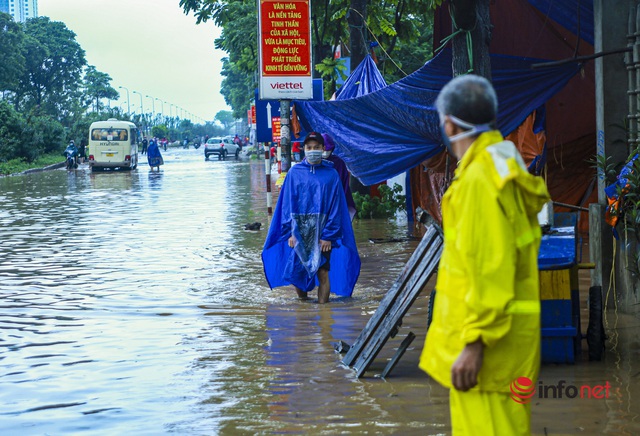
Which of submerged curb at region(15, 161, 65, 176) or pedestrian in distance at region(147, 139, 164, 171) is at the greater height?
pedestrian in distance at region(147, 139, 164, 171)

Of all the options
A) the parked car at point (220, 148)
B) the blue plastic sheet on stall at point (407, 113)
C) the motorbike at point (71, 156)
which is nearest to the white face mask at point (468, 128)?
the blue plastic sheet on stall at point (407, 113)

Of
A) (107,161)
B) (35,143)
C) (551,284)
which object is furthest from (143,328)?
(35,143)

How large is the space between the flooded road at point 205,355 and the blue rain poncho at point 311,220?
0.36 metres

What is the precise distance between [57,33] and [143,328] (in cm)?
8529

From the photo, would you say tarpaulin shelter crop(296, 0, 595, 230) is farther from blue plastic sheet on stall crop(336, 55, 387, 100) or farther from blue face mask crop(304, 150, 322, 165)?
blue face mask crop(304, 150, 322, 165)

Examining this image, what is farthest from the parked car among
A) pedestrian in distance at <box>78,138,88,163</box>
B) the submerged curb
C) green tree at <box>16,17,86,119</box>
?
green tree at <box>16,17,86,119</box>

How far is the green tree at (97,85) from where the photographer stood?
112 m

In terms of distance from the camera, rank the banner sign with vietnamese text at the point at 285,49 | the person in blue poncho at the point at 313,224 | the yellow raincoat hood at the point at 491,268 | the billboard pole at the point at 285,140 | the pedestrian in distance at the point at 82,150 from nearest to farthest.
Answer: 1. the yellow raincoat hood at the point at 491,268
2. the person in blue poncho at the point at 313,224
3. the billboard pole at the point at 285,140
4. the banner sign with vietnamese text at the point at 285,49
5. the pedestrian in distance at the point at 82,150

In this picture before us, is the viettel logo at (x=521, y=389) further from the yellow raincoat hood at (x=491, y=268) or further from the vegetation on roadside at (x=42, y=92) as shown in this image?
the vegetation on roadside at (x=42, y=92)

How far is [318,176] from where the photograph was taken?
30.0 feet

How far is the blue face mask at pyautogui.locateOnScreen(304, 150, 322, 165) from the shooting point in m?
9.04

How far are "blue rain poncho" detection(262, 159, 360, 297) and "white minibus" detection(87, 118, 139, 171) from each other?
38.5 metres

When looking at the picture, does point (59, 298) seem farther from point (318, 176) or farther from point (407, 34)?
point (407, 34)

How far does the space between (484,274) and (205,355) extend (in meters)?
4.48
